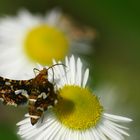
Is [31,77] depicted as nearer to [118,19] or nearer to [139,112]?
[139,112]

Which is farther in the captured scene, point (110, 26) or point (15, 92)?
point (110, 26)

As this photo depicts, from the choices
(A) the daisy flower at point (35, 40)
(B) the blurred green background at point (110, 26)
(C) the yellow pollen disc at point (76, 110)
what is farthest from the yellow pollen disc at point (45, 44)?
(C) the yellow pollen disc at point (76, 110)

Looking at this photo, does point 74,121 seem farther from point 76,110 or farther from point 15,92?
point 15,92

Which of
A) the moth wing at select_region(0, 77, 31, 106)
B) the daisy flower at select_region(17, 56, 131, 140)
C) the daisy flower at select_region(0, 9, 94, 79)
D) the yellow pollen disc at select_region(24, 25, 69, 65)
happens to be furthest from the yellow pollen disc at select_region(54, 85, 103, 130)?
the yellow pollen disc at select_region(24, 25, 69, 65)

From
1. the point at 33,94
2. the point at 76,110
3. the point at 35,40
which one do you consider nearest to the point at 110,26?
the point at 35,40

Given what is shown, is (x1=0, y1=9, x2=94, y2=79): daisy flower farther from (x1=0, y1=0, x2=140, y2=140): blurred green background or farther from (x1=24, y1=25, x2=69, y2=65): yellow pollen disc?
(x1=0, y1=0, x2=140, y2=140): blurred green background

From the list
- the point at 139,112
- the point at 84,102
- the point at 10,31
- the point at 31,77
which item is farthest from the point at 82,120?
the point at 10,31
